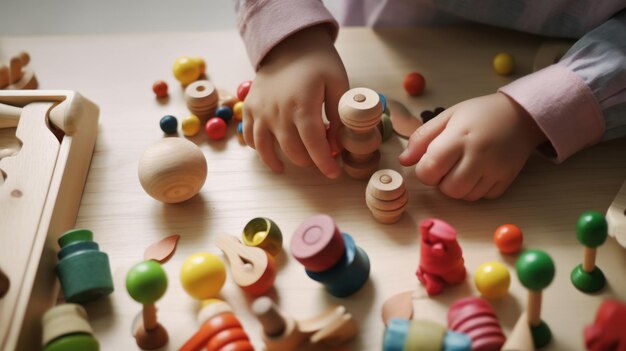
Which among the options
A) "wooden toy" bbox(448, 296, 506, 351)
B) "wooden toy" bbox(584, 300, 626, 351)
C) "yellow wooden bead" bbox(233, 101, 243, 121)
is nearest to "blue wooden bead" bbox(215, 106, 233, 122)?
"yellow wooden bead" bbox(233, 101, 243, 121)

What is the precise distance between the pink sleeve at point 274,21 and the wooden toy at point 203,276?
26 cm

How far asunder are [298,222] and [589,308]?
0.86ft

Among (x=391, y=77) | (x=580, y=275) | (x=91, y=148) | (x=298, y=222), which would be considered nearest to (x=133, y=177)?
(x=91, y=148)

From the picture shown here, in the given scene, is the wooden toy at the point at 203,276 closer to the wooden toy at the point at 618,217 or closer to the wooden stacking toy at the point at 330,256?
the wooden stacking toy at the point at 330,256

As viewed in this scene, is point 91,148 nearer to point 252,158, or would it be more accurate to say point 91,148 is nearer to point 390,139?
point 252,158

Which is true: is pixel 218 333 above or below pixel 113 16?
above

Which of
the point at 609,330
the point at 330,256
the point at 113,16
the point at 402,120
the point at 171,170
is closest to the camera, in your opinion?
the point at 609,330

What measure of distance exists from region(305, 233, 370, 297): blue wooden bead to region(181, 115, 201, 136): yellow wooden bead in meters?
0.24

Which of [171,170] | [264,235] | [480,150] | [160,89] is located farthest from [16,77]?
[480,150]

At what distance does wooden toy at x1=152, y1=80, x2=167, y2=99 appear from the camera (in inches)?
31.0

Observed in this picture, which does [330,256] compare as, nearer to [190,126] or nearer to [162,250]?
[162,250]

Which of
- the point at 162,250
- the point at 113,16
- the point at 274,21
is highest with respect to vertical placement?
the point at 274,21

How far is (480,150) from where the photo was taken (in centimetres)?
64

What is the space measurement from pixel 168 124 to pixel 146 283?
265 millimetres
